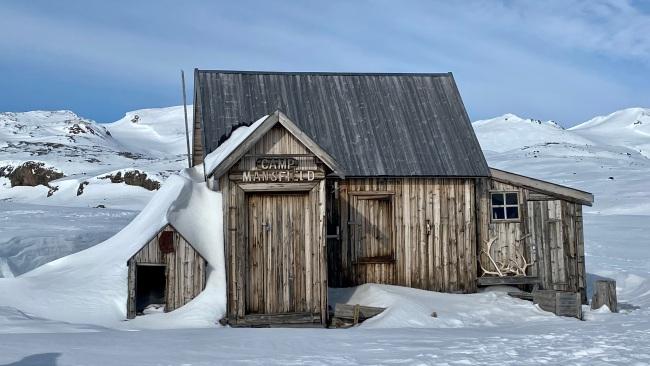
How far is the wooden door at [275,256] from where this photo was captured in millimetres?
15180

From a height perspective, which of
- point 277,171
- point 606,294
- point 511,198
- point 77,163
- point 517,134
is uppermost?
point 517,134

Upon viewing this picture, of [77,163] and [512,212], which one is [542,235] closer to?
[512,212]

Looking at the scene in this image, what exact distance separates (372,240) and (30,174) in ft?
161

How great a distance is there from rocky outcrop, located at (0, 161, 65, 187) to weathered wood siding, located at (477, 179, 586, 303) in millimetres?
46805

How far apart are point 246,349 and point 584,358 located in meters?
4.77

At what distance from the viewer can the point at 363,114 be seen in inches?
766

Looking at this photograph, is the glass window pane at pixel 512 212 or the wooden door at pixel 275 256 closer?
the wooden door at pixel 275 256

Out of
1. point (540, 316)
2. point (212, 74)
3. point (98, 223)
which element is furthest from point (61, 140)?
point (540, 316)

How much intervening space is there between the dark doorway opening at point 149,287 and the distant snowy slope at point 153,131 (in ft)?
280

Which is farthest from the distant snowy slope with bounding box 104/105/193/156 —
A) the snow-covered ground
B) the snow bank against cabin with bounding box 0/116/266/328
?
the snow bank against cabin with bounding box 0/116/266/328

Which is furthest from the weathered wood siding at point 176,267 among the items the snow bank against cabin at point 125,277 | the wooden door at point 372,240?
the wooden door at point 372,240

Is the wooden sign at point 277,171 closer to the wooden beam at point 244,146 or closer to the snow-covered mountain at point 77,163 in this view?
the wooden beam at point 244,146

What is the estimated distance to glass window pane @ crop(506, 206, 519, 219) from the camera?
60.4 ft

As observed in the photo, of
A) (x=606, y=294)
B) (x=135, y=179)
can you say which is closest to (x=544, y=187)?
(x=606, y=294)
